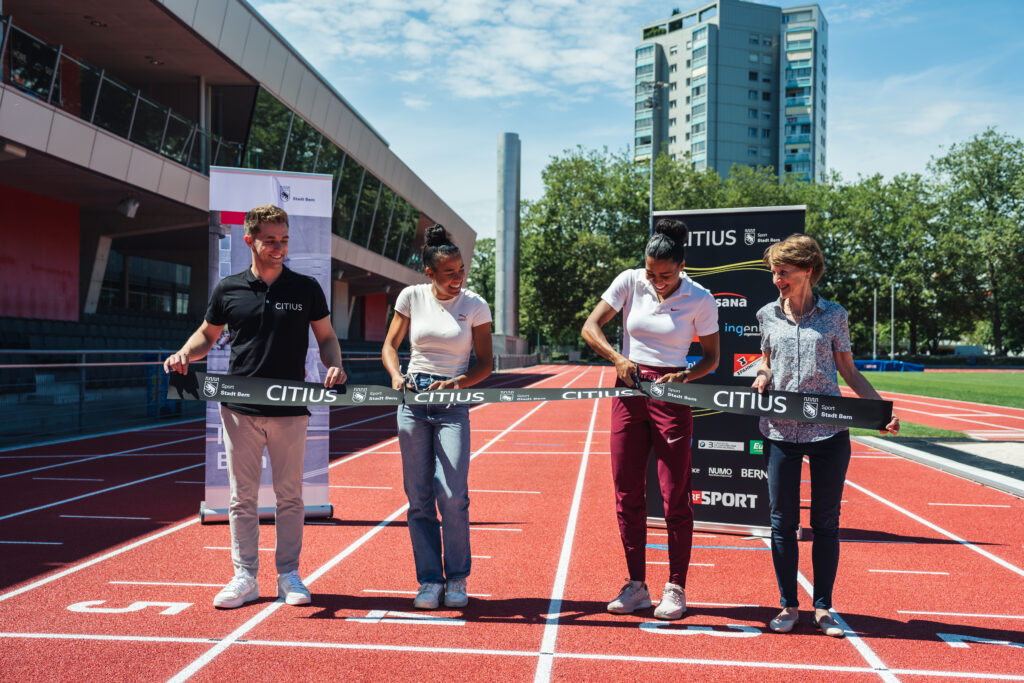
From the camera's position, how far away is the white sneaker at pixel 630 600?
13.0 feet

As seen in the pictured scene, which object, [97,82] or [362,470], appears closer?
[362,470]

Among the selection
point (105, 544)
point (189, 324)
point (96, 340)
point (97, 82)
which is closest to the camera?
point (105, 544)

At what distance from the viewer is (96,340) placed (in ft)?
49.8

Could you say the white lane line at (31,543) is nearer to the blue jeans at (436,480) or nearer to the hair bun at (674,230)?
the blue jeans at (436,480)

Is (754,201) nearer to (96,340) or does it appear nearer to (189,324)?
(189,324)

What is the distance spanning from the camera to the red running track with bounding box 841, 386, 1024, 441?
1304 cm

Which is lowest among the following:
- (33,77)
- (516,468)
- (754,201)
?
(516,468)

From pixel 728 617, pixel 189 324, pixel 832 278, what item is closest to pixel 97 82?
pixel 189 324

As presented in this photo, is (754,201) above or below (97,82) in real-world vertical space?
above

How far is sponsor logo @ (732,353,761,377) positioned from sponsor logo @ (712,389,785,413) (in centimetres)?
211

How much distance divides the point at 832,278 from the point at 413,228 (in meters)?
38.5

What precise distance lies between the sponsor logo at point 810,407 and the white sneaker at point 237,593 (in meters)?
3.05

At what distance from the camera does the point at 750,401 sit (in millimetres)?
3789

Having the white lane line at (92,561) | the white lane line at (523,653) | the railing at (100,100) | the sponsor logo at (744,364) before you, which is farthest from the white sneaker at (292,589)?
the railing at (100,100)
